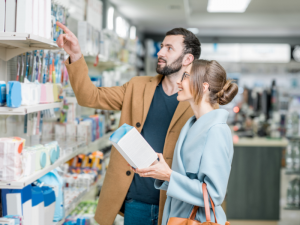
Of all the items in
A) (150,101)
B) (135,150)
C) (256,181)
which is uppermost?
(150,101)

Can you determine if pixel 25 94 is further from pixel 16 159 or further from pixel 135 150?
pixel 135 150

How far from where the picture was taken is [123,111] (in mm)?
2090

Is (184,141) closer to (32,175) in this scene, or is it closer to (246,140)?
(32,175)

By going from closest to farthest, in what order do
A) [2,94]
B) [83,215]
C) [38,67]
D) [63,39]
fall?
1. [2,94]
2. [63,39]
3. [38,67]
4. [83,215]

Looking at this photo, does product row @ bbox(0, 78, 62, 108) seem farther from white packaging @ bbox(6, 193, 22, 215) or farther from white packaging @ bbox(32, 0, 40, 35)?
white packaging @ bbox(6, 193, 22, 215)

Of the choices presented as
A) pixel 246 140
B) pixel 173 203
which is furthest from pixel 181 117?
pixel 246 140

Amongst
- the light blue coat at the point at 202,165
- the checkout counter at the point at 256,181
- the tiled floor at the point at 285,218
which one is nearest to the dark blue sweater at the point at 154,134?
the light blue coat at the point at 202,165

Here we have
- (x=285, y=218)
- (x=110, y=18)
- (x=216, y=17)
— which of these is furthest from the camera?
(x=216, y=17)

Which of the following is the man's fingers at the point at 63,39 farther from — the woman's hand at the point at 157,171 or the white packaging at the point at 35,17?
the woman's hand at the point at 157,171

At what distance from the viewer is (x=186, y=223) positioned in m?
1.46

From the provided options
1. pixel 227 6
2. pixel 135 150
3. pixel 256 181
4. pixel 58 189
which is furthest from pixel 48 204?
pixel 227 6

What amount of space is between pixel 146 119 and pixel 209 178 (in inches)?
28.8

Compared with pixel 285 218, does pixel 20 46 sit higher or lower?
higher

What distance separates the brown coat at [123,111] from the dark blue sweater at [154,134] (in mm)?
48
